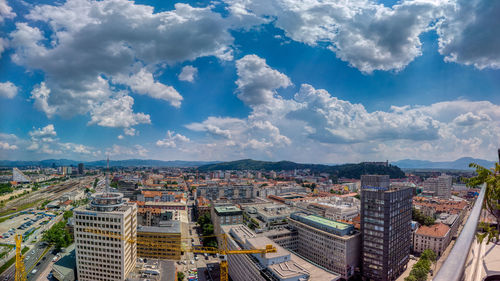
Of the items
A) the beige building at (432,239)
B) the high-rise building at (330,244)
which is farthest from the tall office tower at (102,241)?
the beige building at (432,239)

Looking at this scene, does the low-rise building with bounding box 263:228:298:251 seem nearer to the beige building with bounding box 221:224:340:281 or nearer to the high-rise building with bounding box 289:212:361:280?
the high-rise building with bounding box 289:212:361:280

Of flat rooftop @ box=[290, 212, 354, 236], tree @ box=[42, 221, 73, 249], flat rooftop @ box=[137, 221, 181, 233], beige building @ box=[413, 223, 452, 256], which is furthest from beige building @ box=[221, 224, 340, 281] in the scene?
tree @ box=[42, 221, 73, 249]

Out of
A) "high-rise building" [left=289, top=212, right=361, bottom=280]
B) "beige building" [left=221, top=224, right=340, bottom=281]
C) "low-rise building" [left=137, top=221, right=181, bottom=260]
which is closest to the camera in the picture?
"beige building" [left=221, top=224, right=340, bottom=281]

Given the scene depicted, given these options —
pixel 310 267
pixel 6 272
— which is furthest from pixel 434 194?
pixel 6 272

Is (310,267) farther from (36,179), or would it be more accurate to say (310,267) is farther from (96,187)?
(36,179)

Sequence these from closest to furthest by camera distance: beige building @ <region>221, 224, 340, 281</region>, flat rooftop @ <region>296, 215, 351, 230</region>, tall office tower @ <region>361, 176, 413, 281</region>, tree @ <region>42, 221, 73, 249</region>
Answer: beige building @ <region>221, 224, 340, 281</region> → tall office tower @ <region>361, 176, 413, 281</region> → flat rooftop @ <region>296, 215, 351, 230</region> → tree @ <region>42, 221, 73, 249</region>

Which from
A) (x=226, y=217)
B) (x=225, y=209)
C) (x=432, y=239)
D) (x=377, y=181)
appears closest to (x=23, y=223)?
(x=225, y=209)

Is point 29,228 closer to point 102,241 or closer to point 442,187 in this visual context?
point 102,241
